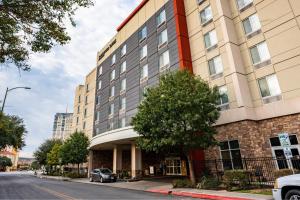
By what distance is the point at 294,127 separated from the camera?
1605 centimetres

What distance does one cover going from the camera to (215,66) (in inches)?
855

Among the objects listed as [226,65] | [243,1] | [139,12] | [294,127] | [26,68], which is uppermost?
[139,12]

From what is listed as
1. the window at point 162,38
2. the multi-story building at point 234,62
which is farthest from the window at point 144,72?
the window at point 162,38

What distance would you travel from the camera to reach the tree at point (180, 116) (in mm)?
16594

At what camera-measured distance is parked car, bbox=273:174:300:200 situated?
738cm

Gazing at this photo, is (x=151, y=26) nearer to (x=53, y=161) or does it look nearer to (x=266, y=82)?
(x=266, y=82)

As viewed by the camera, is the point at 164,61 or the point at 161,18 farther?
the point at 161,18

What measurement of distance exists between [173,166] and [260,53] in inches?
760

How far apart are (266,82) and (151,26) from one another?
17.4 metres

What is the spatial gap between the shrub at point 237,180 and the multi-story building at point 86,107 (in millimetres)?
32326

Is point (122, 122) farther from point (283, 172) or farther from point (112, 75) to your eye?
point (283, 172)

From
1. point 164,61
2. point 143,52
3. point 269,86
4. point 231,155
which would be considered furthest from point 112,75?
point 269,86

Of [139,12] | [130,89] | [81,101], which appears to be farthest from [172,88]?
[81,101]

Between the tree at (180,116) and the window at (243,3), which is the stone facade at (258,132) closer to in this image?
the tree at (180,116)
